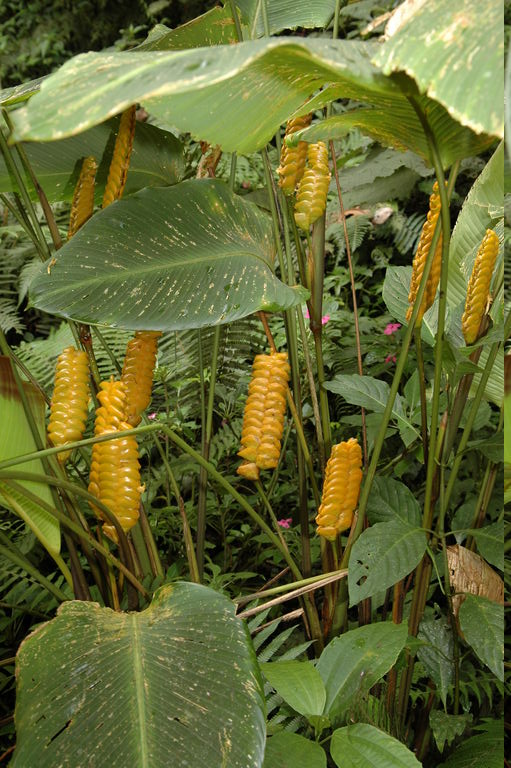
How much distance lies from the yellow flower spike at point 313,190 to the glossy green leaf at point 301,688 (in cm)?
40

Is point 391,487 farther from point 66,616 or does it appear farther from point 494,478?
point 66,616

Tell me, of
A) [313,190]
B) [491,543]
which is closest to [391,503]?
[491,543]

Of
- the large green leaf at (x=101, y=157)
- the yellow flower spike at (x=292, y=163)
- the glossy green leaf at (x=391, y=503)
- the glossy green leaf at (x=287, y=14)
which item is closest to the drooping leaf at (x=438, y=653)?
the glossy green leaf at (x=391, y=503)

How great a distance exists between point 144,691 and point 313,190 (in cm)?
45

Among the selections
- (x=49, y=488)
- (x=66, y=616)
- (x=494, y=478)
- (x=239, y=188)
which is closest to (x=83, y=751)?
(x=66, y=616)

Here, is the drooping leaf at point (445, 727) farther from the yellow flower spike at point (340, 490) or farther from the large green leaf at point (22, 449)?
the large green leaf at point (22, 449)

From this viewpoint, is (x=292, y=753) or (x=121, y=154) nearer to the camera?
(x=292, y=753)

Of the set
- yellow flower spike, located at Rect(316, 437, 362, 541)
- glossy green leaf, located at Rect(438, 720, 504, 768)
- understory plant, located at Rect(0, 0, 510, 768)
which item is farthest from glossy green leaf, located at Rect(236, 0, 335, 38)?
glossy green leaf, located at Rect(438, 720, 504, 768)

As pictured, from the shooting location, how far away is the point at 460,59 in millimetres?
327

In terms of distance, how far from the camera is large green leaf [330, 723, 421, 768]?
19.1 inches

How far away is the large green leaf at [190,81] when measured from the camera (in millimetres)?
289

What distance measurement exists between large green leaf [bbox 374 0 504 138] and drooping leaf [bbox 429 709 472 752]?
1.72ft

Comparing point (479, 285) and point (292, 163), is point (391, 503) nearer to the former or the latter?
point (479, 285)

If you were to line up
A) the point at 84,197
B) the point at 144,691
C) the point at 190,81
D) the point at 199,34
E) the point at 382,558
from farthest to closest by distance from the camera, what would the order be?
the point at 199,34
the point at 84,197
the point at 382,558
the point at 144,691
the point at 190,81
